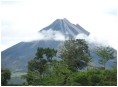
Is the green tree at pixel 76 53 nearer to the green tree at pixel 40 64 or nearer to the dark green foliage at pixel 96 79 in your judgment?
the green tree at pixel 40 64

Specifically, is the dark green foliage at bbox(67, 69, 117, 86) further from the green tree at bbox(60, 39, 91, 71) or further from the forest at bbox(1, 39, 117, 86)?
the green tree at bbox(60, 39, 91, 71)

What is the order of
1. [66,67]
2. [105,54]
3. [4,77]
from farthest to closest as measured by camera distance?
[105,54], [66,67], [4,77]

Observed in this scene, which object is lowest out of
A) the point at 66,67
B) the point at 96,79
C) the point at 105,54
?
the point at 96,79

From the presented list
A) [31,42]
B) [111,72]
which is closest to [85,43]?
[111,72]

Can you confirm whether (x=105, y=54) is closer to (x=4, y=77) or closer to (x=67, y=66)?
(x=67, y=66)

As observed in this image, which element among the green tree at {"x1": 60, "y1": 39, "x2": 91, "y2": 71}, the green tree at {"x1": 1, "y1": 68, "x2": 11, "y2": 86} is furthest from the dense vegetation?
the green tree at {"x1": 1, "y1": 68, "x2": 11, "y2": 86}

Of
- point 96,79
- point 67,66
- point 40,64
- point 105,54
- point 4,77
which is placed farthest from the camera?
point 105,54

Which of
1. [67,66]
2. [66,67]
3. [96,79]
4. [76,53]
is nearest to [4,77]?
[66,67]

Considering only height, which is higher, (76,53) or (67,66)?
(76,53)

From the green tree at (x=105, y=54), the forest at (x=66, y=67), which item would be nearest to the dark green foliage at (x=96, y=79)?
the forest at (x=66, y=67)
